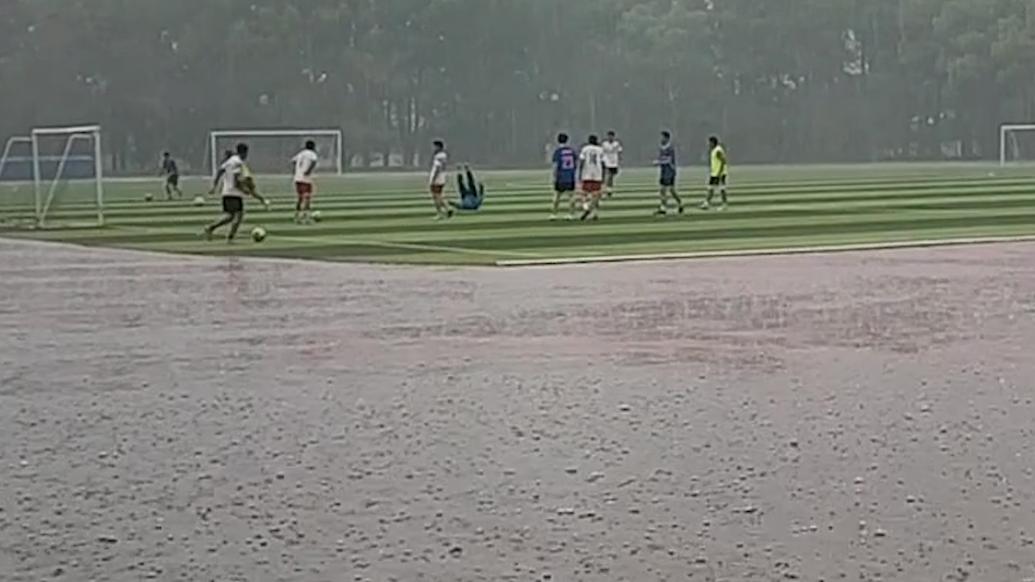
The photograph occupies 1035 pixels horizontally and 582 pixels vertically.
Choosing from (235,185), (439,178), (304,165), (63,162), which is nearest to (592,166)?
(439,178)

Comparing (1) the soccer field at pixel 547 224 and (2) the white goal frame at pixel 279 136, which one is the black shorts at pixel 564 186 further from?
(2) the white goal frame at pixel 279 136

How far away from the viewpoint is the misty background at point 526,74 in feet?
277

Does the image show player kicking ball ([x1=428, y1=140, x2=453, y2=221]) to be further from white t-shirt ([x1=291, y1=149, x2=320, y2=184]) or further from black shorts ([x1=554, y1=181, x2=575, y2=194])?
white t-shirt ([x1=291, y1=149, x2=320, y2=184])

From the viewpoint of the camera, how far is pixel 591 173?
35.5 metres

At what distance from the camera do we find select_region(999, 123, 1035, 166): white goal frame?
9296 centimetres

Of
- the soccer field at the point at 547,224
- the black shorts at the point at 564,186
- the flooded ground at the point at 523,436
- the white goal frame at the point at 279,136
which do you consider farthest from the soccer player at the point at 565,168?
the white goal frame at the point at 279,136

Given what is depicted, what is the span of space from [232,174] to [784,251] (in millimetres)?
8869

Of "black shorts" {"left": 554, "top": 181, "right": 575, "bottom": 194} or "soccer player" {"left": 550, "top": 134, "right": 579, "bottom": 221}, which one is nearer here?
"soccer player" {"left": 550, "top": 134, "right": 579, "bottom": 221}

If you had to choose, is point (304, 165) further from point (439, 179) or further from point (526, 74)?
point (526, 74)

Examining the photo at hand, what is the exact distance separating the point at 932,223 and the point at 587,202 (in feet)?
21.5

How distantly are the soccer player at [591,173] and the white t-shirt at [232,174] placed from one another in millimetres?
7597

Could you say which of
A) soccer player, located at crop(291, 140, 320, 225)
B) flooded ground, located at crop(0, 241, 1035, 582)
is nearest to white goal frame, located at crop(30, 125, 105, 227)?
soccer player, located at crop(291, 140, 320, 225)

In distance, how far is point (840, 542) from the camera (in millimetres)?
8031

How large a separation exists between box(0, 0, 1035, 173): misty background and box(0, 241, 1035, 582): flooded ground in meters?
66.6
